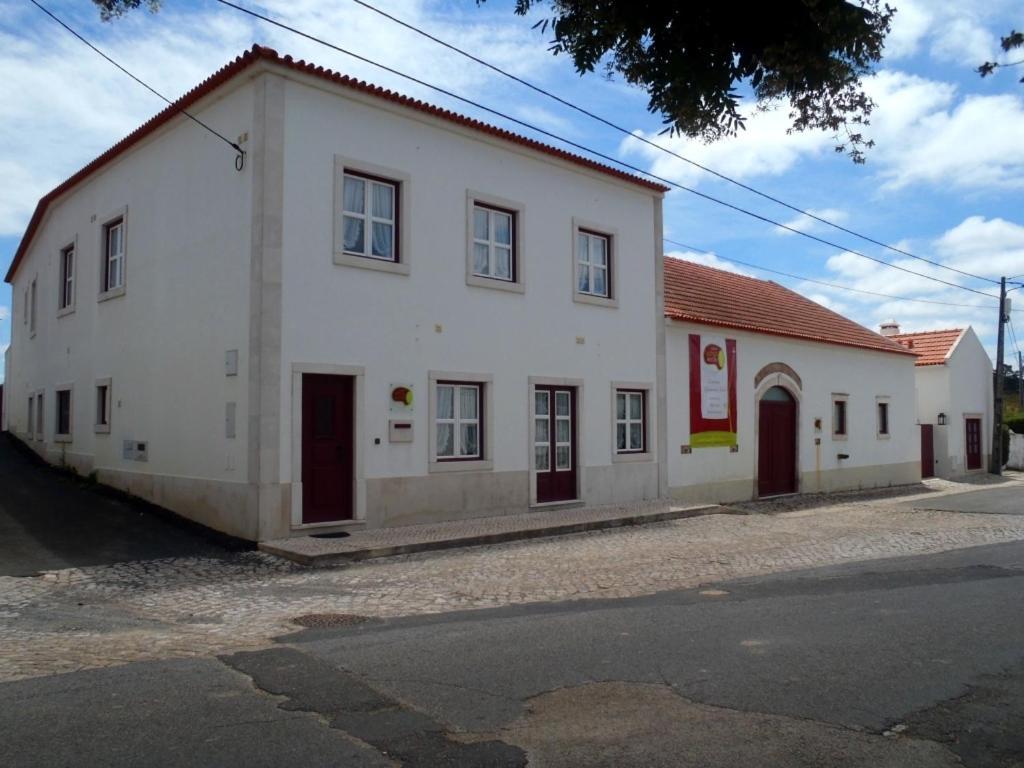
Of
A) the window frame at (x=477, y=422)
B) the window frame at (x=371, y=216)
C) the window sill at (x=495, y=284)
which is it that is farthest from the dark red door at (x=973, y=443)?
the window frame at (x=371, y=216)

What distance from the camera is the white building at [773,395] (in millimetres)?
18578

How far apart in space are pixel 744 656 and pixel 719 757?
6.46ft

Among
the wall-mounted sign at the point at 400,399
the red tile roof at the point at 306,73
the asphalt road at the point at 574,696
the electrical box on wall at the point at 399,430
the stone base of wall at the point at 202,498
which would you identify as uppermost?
the red tile roof at the point at 306,73

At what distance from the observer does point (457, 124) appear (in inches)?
558

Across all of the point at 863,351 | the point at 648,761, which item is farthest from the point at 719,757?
the point at 863,351

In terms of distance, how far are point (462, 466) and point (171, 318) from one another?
5120 mm

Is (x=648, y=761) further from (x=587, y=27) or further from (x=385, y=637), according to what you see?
(x=587, y=27)

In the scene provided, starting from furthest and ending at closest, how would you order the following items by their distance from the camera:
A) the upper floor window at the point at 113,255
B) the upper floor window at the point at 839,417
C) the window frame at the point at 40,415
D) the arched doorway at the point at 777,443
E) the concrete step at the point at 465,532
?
the upper floor window at the point at 839,417 < the arched doorway at the point at 777,443 < the window frame at the point at 40,415 < the upper floor window at the point at 113,255 < the concrete step at the point at 465,532

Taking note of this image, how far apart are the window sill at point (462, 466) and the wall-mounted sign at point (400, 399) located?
93 cm

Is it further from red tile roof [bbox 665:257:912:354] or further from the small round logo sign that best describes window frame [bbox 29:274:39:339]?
the small round logo sign

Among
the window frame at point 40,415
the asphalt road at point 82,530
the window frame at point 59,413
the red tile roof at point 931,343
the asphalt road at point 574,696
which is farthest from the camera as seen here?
the red tile roof at point 931,343

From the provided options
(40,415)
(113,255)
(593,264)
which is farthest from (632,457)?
(40,415)

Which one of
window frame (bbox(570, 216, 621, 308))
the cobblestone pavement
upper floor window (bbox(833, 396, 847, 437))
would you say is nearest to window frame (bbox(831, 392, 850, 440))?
upper floor window (bbox(833, 396, 847, 437))

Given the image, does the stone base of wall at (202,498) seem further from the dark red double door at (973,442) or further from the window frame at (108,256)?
the dark red double door at (973,442)
